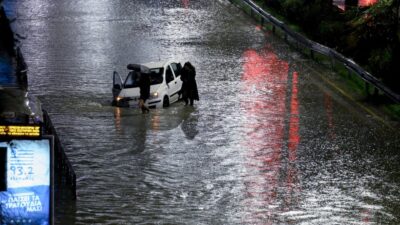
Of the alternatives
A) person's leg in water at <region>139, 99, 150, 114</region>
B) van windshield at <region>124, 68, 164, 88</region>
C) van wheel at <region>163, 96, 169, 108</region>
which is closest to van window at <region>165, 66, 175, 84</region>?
van windshield at <region>124, 68, 164, 88</region>

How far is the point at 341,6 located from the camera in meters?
49.0

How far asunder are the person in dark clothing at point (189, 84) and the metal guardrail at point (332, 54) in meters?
5.72

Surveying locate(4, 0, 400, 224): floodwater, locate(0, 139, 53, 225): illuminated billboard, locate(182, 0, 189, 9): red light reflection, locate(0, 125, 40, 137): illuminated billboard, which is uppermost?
locate(0, 125, 40, 137): illuminated billboard

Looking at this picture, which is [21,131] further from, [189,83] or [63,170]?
[189,83]

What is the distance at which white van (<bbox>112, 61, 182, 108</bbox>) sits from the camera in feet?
95.4

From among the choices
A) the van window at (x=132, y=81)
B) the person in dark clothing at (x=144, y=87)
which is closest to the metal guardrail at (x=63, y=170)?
the person in dark clothing at (x=144, y=87)

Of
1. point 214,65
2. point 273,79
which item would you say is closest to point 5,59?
point 214,65

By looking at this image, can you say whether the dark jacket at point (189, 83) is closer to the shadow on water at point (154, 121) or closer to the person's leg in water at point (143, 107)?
the shadow on water at point (154, 121)

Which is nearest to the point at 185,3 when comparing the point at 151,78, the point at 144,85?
the point at 151,78

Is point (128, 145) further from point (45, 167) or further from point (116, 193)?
point (45, 167)

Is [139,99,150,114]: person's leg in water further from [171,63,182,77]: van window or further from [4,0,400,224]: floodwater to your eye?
[171,63,182,77]: van window

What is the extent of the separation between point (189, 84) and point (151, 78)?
213 centimetres

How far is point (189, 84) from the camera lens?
28438 mm

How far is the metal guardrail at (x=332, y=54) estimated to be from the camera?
96.1 feet
